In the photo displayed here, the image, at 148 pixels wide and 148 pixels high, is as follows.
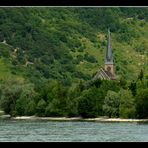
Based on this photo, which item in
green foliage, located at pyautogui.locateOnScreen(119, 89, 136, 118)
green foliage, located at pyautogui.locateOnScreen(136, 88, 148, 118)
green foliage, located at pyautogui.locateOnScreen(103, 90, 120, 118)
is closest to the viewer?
green foliage, located at pyautogui.locateOnScreen(136, 88, 148, 118)

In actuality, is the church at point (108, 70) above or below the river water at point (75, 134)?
above

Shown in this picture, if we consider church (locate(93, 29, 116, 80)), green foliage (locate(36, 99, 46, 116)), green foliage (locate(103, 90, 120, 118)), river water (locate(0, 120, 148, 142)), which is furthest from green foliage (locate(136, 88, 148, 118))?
church (locate(93, 29, 116, 80))

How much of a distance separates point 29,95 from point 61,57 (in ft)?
312

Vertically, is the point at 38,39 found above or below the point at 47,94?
above

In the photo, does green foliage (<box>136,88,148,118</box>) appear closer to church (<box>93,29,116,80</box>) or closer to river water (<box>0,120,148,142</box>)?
river water (<box>0,120,148,142</box>)

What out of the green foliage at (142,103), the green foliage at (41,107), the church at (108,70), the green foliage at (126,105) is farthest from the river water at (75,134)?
the church at (108,70)

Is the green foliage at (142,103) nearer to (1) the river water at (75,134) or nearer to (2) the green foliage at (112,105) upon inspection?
(2) the green foliage at (112,105)

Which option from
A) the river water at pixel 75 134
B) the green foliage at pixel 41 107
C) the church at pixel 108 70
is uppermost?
the church at pixel 108 70

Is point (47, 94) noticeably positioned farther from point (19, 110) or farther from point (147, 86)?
point (147, 86)

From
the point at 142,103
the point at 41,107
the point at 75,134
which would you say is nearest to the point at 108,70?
the point at 41,107

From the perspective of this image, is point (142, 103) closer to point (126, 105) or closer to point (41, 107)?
A: point (126, 105)
